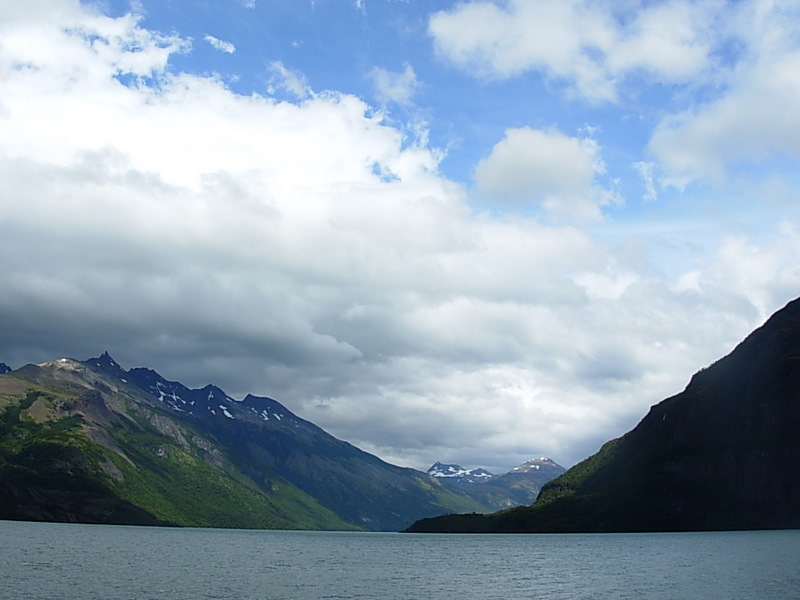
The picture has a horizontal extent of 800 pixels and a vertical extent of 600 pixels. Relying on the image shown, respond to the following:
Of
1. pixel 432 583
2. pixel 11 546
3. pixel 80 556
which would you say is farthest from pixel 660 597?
pixel 11 546

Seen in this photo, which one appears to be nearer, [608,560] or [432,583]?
[432,583]

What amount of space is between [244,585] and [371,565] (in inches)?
2714

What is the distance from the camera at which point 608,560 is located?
195m

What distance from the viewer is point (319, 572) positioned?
158375 millimetres

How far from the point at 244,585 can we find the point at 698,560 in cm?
12174

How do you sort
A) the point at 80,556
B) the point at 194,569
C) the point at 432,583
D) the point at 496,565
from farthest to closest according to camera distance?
1. the point at 496,565
2. the point at 80,556
3. the point at 194,569
4. the point at 432,583

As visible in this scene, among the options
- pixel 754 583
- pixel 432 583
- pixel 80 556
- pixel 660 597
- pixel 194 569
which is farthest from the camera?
pixel 80 556

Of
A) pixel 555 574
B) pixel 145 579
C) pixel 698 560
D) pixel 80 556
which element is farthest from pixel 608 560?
pixel 80 556

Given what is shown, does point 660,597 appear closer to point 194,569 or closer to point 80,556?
point 194,569

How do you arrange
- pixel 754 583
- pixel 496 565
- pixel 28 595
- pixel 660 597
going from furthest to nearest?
pixel 496 565, pixel 754 583, pixel 660 597, pixel 28 595

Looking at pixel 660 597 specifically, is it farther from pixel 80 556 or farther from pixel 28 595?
pixel 80 556

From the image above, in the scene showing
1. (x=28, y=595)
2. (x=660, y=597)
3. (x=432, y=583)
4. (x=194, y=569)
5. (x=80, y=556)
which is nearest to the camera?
(x=28, y=595)

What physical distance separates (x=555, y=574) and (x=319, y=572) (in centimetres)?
5352

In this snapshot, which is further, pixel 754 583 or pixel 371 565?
pixel 371 565
